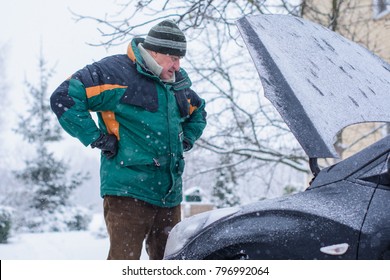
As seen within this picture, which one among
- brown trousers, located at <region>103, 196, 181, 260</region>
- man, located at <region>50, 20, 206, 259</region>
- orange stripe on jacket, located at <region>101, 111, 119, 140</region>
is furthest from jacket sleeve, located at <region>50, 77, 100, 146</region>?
brown trousers, located at <region>103, 196, 181, 260</region>

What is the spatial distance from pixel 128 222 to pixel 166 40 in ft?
3.50

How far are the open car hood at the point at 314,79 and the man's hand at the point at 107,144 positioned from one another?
3.40 ft

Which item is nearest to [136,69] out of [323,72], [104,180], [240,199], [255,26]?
[104,180]

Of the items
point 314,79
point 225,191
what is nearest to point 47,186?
point 225,191

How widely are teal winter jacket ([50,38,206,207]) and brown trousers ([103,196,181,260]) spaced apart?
5 centimetres

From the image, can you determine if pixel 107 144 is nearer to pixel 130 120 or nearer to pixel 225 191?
→ pixel 130 120

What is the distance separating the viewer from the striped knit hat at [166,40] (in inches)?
133

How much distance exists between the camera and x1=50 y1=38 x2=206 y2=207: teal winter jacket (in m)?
3.25

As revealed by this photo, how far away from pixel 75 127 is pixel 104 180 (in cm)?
35

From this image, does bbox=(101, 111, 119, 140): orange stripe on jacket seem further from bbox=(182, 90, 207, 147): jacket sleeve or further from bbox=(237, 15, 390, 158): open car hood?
bbox=(237, 15, 390, 158): open car hood

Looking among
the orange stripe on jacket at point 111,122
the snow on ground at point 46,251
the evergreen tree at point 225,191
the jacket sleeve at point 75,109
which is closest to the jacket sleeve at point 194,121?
the orange stripe on jacket at point 111,122

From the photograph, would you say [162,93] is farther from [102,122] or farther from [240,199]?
[240,199]

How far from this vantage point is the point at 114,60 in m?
3.43
